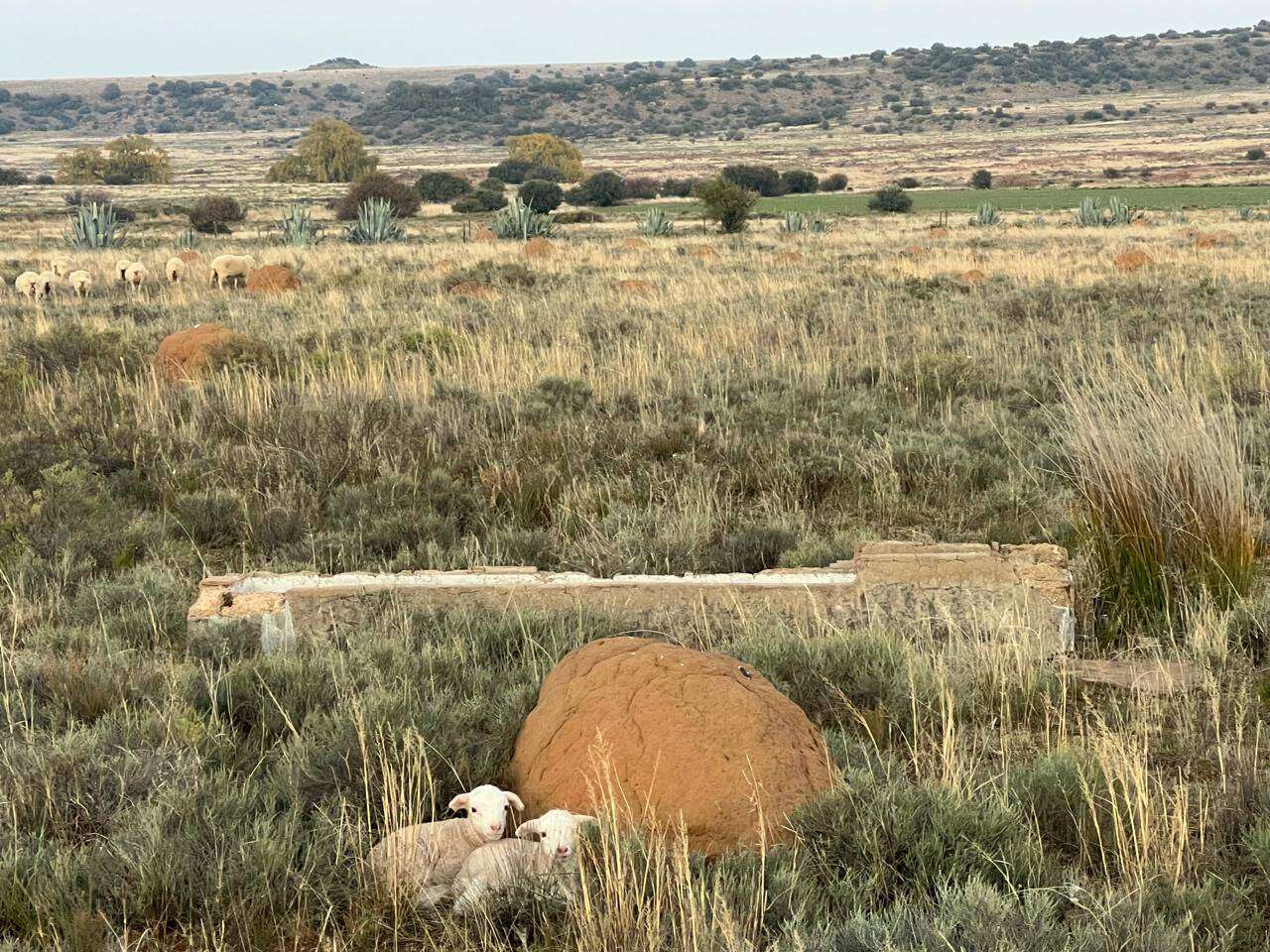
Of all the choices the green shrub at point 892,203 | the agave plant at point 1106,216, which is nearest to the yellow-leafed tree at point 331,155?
the green shrub at point 892,203

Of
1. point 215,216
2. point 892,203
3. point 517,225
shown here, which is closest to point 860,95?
point 892,203

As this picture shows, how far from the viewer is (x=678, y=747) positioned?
12.6ft

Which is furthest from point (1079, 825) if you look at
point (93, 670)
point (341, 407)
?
point (341, 407)

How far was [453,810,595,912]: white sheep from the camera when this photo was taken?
336 centimetres

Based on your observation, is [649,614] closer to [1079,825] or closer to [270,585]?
[270,585]

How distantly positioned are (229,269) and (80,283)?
2.41m

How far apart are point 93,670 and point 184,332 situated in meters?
8.84

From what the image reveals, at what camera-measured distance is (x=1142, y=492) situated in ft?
19.3

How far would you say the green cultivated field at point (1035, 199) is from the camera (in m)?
43.1

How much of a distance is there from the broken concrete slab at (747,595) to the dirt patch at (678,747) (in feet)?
4.15

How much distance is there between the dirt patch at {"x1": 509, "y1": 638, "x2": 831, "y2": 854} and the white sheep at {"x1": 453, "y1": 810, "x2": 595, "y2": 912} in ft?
0.44

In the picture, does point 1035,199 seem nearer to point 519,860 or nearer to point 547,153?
point 547,153

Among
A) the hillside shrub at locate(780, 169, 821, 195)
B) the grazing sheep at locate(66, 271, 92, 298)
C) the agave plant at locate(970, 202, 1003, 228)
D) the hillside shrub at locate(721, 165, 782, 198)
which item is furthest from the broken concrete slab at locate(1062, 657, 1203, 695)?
the hillside shrub at locate(780, 169, 821, 195)

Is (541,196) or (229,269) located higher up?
(541,196)
